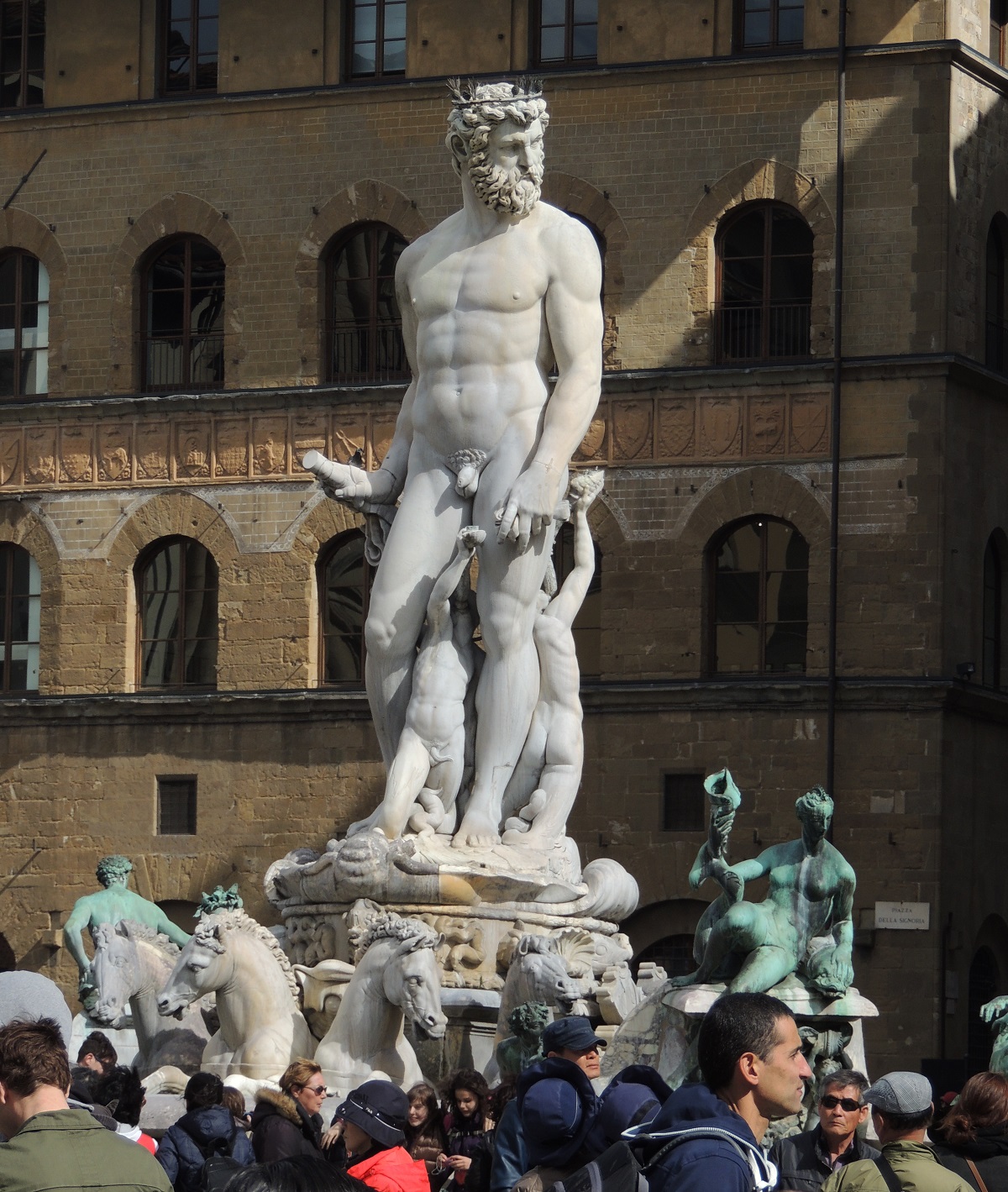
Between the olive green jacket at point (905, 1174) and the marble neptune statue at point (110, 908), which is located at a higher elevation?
the marble neptune statue at point (110, 908)

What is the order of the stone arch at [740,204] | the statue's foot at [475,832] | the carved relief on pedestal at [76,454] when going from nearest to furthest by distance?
the statue's foot at [475,832] → the stone arch at [740,204] → the carved relief on pedestal at [76,454]

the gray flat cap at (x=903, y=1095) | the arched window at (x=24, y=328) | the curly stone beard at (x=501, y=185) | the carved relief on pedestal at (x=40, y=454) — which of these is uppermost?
the arched window at (x=24, y=328)

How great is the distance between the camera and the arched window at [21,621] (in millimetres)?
38344

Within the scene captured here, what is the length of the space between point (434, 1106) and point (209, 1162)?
164 centimetres

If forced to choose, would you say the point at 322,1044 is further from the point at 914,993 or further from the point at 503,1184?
the point at 914,993

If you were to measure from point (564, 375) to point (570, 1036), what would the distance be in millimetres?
7119

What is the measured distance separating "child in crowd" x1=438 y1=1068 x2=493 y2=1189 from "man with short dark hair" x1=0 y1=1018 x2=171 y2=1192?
4797 mm

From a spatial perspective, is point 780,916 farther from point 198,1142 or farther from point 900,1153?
point 900,1153

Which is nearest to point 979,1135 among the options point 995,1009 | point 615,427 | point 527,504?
point 995,1009

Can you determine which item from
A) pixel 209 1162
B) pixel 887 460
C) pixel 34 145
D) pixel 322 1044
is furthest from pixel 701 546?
pixel 209 1162

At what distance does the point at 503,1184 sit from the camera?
8656mm

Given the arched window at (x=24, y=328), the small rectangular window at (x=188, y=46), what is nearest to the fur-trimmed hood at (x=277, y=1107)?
the arched window at (x=24, y=328)

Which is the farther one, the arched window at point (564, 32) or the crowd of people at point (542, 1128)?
the arched window at point (564, 32)

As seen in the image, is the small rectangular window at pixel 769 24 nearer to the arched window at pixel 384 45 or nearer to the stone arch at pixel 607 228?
the stone arch at pixel 607 228
